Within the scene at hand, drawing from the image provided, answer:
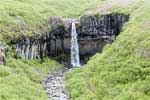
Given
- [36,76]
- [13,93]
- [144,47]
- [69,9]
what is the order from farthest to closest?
[69,9]
[36,76]
[144,47]
[13,93]

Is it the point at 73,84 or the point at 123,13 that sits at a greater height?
the point at 123,13

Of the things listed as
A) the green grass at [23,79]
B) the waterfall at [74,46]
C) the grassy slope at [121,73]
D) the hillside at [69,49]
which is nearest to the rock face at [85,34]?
the hillside at [69,49]

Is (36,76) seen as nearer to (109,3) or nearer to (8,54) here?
(8,54)

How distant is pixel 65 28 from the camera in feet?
191

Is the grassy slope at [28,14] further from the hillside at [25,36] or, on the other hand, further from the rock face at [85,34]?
the rock face at [85,34]

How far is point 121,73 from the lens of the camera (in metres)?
38.8

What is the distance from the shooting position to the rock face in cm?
5601

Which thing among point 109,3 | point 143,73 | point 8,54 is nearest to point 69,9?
point 109,3

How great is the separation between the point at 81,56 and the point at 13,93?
76.1 ft

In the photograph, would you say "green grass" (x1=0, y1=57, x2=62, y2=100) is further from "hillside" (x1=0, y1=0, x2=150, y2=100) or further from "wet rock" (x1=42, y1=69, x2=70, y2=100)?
"wet rock" (x1=42, y1=69, x2=70, y2=100)

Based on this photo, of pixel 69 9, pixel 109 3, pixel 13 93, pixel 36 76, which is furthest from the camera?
pixel 69 9

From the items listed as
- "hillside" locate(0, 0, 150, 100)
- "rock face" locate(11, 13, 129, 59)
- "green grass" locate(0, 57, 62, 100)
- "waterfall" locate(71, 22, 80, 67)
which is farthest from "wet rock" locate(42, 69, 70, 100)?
"waterfall" locate(71, 22, 80, 67)

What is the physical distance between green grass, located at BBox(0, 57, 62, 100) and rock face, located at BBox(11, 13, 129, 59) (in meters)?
5.08

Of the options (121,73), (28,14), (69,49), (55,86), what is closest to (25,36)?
(28,14)
